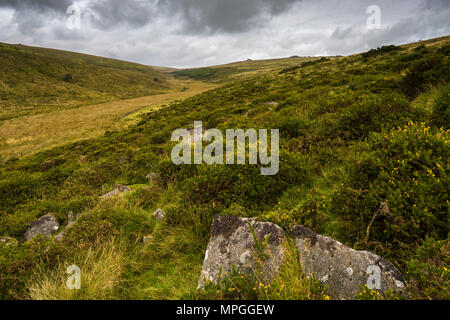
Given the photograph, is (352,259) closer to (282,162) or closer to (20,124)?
(282,162)

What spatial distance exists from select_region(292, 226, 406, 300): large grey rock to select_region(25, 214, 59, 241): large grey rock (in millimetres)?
7159

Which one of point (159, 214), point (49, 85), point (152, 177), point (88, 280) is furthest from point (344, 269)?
point (49, 85)

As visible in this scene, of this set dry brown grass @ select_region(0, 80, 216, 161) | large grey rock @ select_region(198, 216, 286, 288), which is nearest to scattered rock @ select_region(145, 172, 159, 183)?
large grey rock @ select_region(198, 216, 286, 288)

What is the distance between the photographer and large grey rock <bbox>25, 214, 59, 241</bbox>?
6.14m

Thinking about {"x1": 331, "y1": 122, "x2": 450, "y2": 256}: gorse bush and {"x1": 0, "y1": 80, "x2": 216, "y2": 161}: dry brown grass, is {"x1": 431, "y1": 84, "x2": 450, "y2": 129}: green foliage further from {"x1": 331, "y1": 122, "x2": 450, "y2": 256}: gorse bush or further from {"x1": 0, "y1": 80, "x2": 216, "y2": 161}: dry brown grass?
{"x1": 0, "y1": 80, "x2": 216, "y2": 161}: dry brown grass

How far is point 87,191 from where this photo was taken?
28.3ft

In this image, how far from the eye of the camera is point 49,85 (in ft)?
216

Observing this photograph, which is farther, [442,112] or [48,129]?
[48,129]

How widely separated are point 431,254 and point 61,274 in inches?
210

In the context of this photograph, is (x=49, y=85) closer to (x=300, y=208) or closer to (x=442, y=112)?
(x=300, y=208)

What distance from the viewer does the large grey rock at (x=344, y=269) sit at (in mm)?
2510

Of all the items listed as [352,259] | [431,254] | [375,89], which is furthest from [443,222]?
[375,89]

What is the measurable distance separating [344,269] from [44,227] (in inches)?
316

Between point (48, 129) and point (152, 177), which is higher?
point (48, 129)
